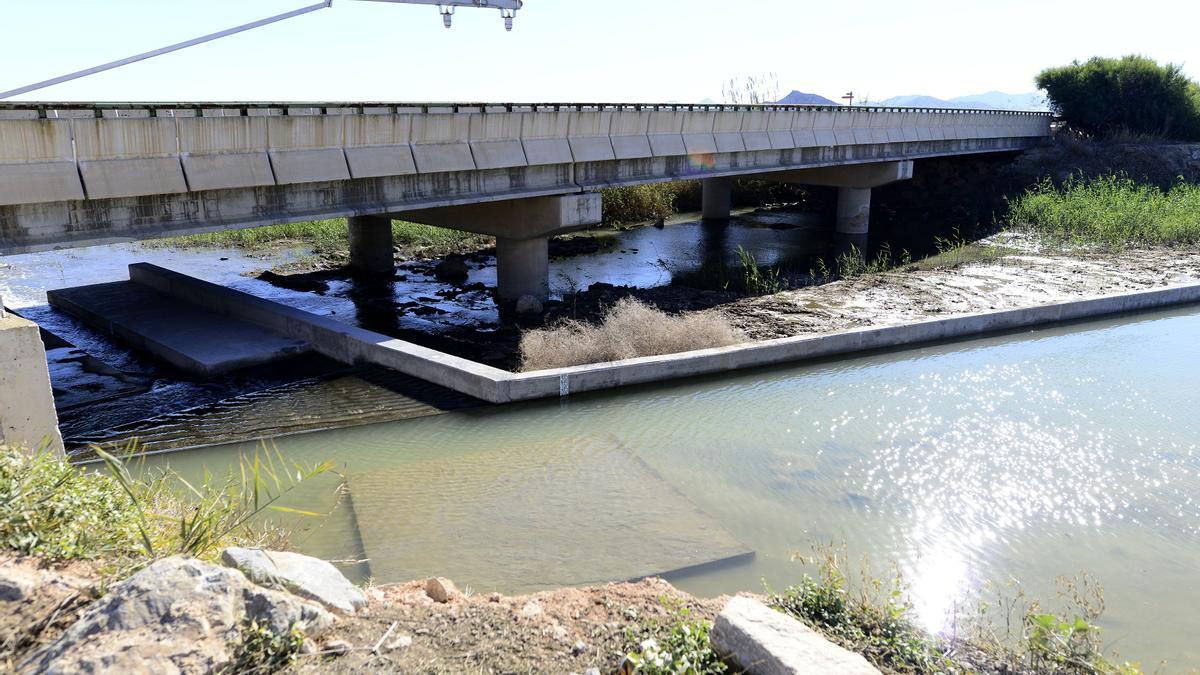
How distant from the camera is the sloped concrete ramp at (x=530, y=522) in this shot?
7262mm

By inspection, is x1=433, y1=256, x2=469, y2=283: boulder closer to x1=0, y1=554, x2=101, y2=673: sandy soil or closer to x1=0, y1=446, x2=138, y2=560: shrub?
x1=0, y1=446, x2=138, y2=560: shrub

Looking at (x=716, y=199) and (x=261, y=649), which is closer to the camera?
(x=261, y=649)

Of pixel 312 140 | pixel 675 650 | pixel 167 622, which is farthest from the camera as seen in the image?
pixel 312 140

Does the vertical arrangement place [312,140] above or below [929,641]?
above

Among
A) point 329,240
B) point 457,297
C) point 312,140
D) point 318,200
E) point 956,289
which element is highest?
point 312,140

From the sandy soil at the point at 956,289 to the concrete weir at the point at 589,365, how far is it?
2.53 ft

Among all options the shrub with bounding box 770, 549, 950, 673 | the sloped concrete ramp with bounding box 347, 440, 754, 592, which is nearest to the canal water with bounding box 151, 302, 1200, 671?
the sloped concrete ramp with bounding box 347, 440, 754, 592

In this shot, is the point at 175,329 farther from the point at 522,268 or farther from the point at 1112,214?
the point at 1112,214

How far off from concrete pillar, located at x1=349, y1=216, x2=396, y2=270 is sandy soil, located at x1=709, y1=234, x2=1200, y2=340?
31.4 feet

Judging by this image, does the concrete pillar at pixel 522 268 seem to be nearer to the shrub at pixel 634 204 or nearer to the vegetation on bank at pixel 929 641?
the shrub at pixel 634 204

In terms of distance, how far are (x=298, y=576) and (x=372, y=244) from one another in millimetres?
17719

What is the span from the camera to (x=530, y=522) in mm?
8133

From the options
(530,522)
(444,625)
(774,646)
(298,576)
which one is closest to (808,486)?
(530,522)

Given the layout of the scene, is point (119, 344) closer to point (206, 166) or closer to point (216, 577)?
point (206, 166)
